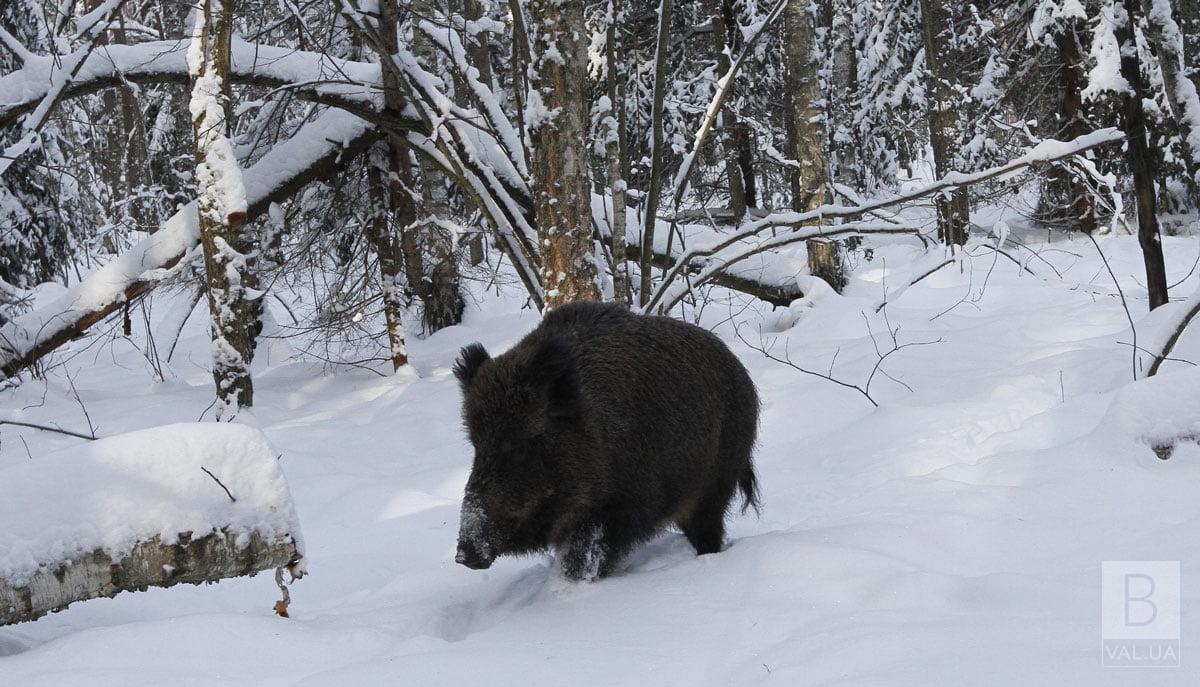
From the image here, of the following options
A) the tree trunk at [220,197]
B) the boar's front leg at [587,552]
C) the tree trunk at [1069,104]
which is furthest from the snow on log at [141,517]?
the tree trunk at [1069,104]

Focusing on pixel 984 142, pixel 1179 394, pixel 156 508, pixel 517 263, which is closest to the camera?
pixel 156 508

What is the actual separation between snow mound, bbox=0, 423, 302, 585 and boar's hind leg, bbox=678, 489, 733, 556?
1954mm

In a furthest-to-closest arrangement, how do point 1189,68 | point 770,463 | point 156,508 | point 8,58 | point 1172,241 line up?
A: point 1172,241, point 1189,68, point 8,58, point 770,463, point 156,508

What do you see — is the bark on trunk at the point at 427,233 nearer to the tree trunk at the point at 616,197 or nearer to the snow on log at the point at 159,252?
the snow on log at the point at 159,252

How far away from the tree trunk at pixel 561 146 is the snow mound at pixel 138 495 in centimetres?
299

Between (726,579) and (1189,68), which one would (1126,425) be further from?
(1189,68)

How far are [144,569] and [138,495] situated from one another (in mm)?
291

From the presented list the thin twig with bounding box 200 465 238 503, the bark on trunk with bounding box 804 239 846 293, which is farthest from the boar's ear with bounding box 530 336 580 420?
the bark on trunk with bounding box 804 239 846 293

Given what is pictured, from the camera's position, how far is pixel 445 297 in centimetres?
1281

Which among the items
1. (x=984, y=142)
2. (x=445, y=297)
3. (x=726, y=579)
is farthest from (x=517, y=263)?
(x=984, y=142)

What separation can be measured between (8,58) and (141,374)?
4.78 meters

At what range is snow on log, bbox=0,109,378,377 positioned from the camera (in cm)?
937

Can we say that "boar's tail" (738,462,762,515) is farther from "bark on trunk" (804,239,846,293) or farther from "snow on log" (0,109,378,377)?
"bark on trunk" (804,239,846,293)

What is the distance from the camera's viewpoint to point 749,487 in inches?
203
